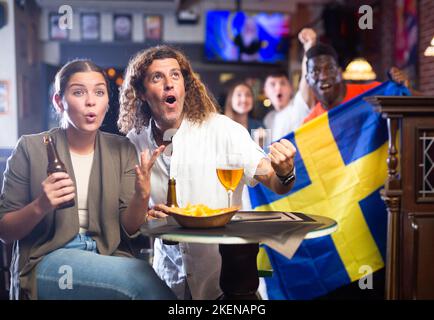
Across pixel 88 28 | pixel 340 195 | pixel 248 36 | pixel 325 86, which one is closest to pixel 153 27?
pixel 88 28

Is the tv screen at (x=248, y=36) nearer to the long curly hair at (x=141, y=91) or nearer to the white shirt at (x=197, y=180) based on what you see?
the long curly hair at (x=141, y=91)

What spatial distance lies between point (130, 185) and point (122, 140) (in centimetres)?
19

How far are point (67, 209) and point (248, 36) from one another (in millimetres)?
1271

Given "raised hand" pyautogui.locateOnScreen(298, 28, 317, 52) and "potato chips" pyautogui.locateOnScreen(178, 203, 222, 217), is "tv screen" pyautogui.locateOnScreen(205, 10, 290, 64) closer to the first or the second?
"raised hand" pyautogui.locateOnScreen(298, 28, 317, 52)

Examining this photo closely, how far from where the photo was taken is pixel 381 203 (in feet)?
8.55

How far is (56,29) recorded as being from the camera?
232 centimetres

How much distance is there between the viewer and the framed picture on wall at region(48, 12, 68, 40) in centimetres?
230

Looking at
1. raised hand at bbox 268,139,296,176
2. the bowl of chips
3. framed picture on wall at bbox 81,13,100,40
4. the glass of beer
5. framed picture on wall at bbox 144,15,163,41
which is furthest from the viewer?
framed picture on wall at bbox 144,15,163,41

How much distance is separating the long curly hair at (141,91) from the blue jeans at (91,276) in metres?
0.51

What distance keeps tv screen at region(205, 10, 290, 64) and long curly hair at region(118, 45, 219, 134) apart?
0.41m

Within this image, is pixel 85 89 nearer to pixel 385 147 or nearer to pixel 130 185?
pixel 130 185

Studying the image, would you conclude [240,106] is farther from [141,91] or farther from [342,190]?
[342,190]

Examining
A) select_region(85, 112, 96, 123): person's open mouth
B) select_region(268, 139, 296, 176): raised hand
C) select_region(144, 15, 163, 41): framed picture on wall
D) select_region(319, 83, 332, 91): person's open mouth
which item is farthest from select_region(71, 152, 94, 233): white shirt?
select_region(319, 83, 332, 91): person's open mouth

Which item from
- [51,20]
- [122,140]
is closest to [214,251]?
[122,140]
